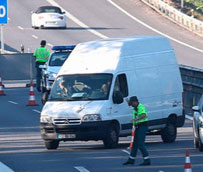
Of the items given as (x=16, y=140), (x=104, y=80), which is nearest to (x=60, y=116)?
(x=104, y=80)

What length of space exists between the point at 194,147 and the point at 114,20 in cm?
4439

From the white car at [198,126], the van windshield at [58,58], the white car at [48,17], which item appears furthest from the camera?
the white car at [48,17]

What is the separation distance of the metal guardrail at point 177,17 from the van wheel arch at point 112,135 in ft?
132

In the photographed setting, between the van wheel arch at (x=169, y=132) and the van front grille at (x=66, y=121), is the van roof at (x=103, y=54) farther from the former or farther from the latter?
the van wheel arch at (x=169, y=132)

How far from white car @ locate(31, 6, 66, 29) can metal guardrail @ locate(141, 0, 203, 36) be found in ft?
27.7

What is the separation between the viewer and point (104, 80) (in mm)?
19188

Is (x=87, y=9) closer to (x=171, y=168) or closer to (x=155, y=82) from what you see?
(x=155, y=82)

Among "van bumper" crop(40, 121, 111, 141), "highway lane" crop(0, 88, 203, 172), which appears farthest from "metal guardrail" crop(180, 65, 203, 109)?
"van bumper" crop(40, 121, 111, 141)

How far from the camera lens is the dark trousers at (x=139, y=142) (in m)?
15.8

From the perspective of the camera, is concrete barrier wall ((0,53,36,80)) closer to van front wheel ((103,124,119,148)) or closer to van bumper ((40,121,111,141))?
van front wheel ((103,124,119,148))

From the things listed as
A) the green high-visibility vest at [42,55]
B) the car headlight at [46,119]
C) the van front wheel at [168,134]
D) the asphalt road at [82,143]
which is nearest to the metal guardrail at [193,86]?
the asphalt road at [82,143]

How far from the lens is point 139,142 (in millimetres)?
15828

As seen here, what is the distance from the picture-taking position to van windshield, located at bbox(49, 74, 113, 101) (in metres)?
18.8

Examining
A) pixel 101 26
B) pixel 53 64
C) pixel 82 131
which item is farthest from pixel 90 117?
pixel 101 26
